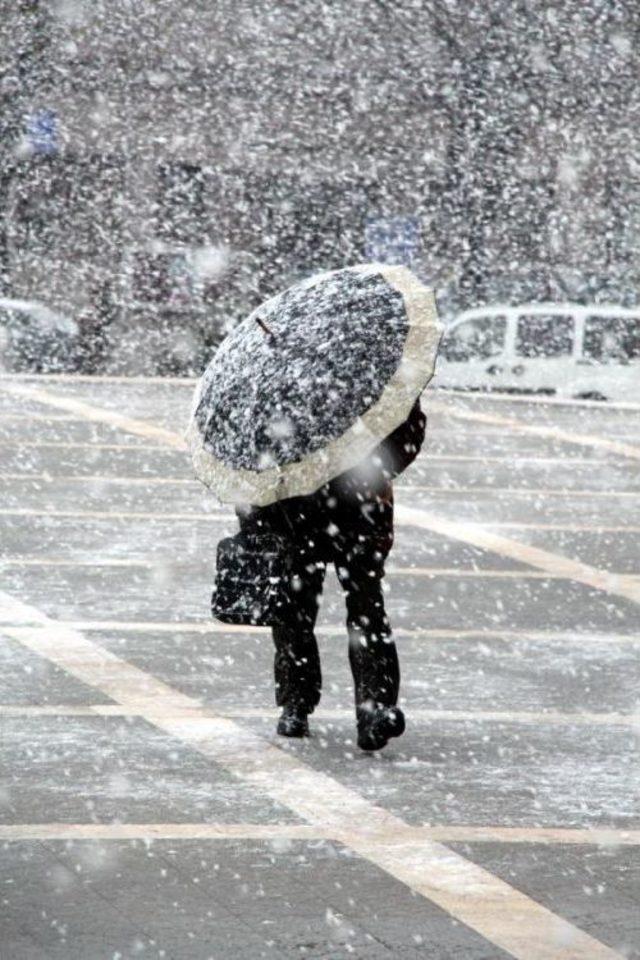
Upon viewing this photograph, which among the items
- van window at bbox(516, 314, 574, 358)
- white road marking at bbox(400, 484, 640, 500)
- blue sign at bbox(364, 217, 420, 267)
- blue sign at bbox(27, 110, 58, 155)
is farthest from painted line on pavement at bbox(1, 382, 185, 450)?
blue sign at bbox(364, 217, 420, 267)

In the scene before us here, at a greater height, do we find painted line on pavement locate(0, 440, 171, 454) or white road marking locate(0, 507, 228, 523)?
white road marking locate(0, 507, 228, 523)

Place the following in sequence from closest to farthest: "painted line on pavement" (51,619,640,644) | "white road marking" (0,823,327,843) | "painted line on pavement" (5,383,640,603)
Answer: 1. "white road marking" (0,823,327,843)
2. "painted line on pavement" (51,619,640,644)
3. "painted line on pavement" (5,383,640,603)

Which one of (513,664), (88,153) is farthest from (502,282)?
(513,664)

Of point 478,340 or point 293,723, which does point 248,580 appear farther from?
point 478,340

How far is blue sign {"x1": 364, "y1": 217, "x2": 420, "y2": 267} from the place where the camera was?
38094 mm

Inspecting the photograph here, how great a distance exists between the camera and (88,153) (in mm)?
36375

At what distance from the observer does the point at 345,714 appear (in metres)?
8.63

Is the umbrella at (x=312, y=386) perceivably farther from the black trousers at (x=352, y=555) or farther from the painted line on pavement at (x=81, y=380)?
the painted line on pavement at (x=81, y=380)

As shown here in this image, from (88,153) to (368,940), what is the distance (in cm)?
3159

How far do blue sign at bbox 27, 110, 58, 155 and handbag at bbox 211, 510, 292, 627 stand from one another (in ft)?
94.3

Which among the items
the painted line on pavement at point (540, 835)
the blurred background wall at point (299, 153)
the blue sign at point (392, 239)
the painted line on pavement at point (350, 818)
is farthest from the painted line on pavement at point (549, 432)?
the painted line on pavement at point (540, 835)

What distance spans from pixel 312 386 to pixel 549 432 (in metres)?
15.6

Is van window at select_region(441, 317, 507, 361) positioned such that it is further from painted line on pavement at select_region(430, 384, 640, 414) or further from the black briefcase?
the black briefcase

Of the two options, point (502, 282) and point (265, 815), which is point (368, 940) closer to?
point (265, 815)
